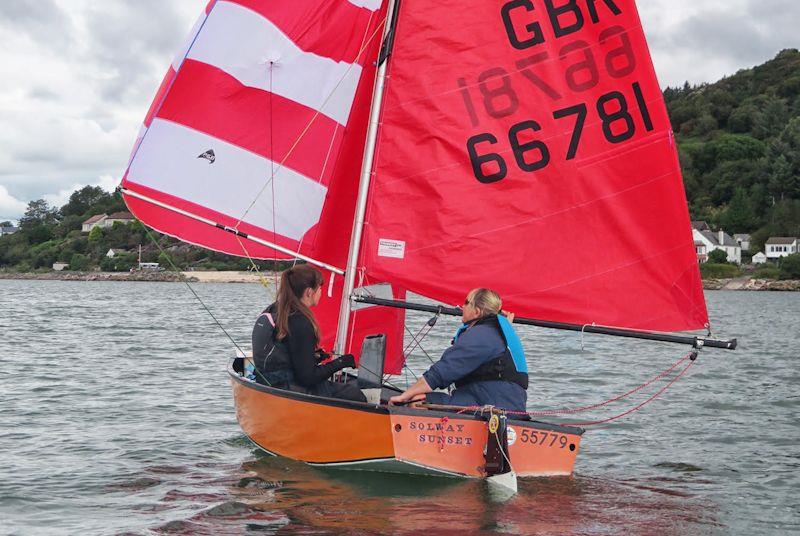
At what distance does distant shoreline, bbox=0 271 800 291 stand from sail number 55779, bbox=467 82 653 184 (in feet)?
176

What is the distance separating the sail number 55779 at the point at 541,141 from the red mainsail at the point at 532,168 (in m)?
0.01

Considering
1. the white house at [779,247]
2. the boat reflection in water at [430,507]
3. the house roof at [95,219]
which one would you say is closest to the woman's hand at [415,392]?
the boat reflection in water at [430,507]

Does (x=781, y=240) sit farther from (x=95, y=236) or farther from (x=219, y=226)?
(x=219, y=226)

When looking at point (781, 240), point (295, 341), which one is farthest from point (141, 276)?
point (295, 341)

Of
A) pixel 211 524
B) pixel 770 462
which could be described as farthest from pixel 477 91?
pixel 770 462

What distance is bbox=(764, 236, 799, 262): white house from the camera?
89438mm

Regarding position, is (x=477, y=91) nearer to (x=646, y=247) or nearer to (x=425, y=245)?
(x=425, y=245)

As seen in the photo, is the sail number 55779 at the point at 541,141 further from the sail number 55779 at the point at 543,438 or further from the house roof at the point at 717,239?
the house roof at the point at 717,239

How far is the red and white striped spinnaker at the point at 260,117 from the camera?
8734 millimetres

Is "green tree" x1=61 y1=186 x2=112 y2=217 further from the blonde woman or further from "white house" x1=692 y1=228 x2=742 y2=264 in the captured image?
the blonde woman

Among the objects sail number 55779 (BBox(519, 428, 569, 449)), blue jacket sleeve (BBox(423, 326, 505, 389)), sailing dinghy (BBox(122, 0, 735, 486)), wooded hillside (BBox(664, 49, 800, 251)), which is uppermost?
wooded hillside (BBox(664, 49, 800, 251))

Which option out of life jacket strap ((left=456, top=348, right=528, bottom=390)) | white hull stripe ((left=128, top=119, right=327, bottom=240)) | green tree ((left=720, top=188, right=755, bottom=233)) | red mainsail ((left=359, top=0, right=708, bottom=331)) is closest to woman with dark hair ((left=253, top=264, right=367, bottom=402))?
red mainsail ((left=359, top=0, right=708, bottom=331))

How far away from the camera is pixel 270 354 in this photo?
7.89m

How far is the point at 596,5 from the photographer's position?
312 inches
